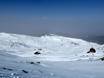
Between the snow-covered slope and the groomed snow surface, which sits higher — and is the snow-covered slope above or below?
above

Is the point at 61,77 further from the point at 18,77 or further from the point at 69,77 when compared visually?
the point at 18,77

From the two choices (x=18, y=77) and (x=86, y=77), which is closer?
(x=18, y=77)

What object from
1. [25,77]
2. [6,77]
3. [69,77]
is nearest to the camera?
[6,77]

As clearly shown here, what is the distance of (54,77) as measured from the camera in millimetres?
14180

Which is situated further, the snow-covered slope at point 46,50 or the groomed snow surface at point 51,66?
the snow-covered slope at point 46,50

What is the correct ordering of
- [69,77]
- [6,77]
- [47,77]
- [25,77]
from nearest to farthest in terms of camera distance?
[6,77] < [25,77] < [47,77] < [69,77]

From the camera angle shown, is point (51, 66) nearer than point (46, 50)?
Yes

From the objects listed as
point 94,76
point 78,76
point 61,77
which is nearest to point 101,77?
point 94,76

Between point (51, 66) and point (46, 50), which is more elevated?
point (46, 50)

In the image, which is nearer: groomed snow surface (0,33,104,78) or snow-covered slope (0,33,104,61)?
groomed snow surface (0,33,104,78)

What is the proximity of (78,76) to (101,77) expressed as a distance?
177 cm

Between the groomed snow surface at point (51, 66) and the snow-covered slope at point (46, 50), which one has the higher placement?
the snow-covered slope at point (46, 50)

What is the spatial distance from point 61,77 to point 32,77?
2486mm

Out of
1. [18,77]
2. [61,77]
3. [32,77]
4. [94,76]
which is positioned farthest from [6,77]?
[94,76]
